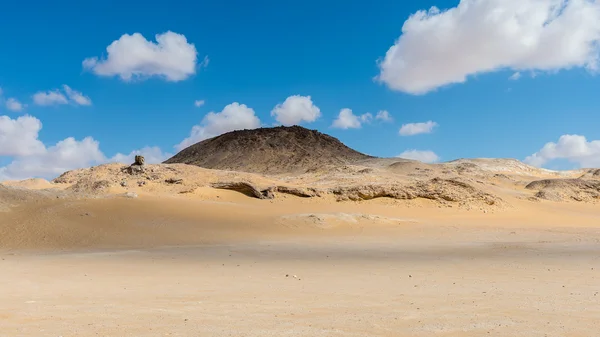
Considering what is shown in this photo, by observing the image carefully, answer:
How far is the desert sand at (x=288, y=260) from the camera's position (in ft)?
17.1

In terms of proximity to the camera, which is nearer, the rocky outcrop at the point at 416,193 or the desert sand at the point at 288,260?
the desert sand at the point at 288,260

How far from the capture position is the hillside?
161ft

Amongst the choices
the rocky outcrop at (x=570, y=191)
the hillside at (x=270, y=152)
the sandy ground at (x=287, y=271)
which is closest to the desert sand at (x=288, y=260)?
the sandy ground at (x=287, y=271)

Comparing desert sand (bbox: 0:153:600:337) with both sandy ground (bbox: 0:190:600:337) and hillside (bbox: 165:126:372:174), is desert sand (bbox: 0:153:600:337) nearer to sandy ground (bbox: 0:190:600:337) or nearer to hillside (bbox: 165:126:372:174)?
sandy ground (bbox: 0:190:600:337)

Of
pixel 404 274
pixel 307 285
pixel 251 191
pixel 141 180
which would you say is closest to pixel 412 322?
pixel 307 285

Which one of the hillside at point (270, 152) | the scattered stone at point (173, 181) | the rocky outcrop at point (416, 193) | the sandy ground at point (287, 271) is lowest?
the sandy ground at point (287, 271)

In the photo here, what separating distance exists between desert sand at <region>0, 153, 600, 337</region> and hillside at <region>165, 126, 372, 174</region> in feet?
71.8

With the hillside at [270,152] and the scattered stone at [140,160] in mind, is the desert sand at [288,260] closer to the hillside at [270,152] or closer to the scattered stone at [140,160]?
the scattered stone at [140,160]

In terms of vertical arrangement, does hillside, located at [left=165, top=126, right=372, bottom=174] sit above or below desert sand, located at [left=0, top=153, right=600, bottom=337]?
above

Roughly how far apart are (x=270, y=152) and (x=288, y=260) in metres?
41.9

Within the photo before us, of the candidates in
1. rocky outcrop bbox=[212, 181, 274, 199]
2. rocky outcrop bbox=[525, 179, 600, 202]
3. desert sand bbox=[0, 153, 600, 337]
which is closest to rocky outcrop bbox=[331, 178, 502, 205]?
desert sand bbox=[0, 153, 600, 337]

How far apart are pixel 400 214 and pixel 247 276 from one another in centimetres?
1287

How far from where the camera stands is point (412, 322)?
508 cm

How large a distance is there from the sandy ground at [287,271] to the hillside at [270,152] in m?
27.8
